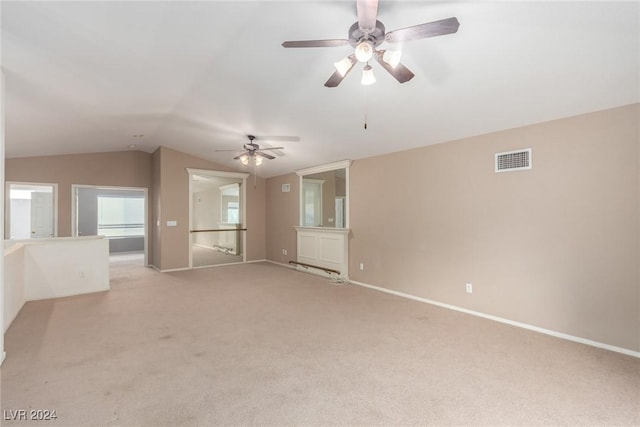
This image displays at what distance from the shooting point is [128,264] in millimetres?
7887

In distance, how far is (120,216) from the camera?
10.5 m

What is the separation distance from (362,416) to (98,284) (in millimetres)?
5171

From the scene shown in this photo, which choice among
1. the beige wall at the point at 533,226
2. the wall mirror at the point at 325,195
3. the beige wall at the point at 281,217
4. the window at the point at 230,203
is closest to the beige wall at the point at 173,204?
the window at the point at 230,203

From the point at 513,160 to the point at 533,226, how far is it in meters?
0.80

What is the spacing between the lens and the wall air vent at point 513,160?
11.2 ft

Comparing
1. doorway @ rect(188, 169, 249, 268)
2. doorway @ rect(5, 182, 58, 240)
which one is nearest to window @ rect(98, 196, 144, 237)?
doorway @ rect(188, 169, 249, 268)

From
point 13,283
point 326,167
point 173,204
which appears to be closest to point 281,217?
point 326,167

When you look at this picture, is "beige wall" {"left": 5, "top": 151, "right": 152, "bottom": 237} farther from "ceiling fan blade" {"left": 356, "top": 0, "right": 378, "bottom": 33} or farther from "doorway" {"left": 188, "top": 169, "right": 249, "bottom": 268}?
"ceiling fan blade" {"left": 356, "top": 0, "right": 378, "bottom": 33}

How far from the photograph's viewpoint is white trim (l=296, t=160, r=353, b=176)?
579 cm

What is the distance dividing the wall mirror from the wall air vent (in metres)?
2.66

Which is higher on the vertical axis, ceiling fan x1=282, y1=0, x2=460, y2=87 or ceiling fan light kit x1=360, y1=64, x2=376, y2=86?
ceiling fan x1=282, y1=0, x2=460, y2=87

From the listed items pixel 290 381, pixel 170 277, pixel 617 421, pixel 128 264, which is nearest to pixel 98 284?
pixel 170 277

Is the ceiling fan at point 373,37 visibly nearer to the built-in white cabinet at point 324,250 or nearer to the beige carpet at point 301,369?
the beige carpet at point 301,369

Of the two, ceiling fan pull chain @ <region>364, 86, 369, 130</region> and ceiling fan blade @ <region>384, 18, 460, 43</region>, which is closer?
ceiling fan blade @ <region>384, 18, 460, 43</region>
